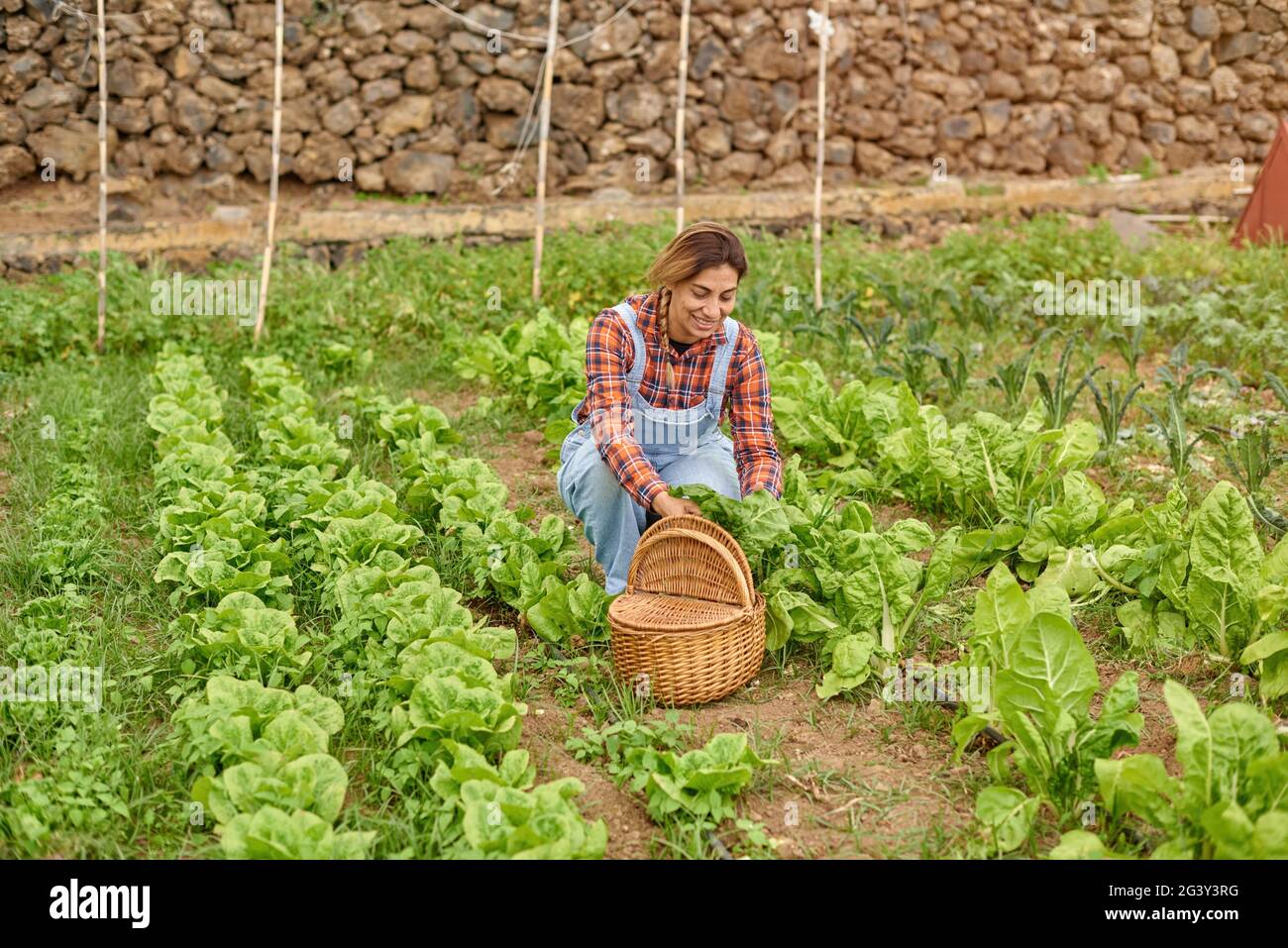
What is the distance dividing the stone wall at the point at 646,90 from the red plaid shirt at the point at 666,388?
600cm

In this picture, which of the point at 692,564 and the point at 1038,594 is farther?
the point at 692,564

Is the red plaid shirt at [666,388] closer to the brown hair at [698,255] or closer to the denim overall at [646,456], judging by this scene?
the denim overall at [646,456]

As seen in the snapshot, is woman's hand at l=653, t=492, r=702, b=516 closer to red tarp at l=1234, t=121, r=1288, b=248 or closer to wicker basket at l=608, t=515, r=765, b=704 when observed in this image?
wicker basket at l=608, t=515, r=765, b=704

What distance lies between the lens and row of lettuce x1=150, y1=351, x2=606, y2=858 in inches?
102

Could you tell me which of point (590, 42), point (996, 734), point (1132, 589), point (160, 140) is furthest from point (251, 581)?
point (590, 42)

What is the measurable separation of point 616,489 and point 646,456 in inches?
8.8

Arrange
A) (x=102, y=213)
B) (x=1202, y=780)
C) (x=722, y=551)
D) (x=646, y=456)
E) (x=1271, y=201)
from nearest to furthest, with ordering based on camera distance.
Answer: (x=1202, y=780) → (x=722, y=551) → (x=646, y=456) → (x=102, y=213) → (x=1271, y=201)

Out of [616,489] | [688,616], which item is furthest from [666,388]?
[688,616]

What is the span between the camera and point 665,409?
154 inches

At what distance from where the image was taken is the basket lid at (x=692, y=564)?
3.39m

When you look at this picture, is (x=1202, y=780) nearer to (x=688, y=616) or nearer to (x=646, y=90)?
(x=688, y=616)

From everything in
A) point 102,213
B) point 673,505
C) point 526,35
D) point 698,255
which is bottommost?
point 673,505

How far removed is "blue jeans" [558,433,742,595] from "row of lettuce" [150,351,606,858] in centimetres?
19

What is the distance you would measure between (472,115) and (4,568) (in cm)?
628
